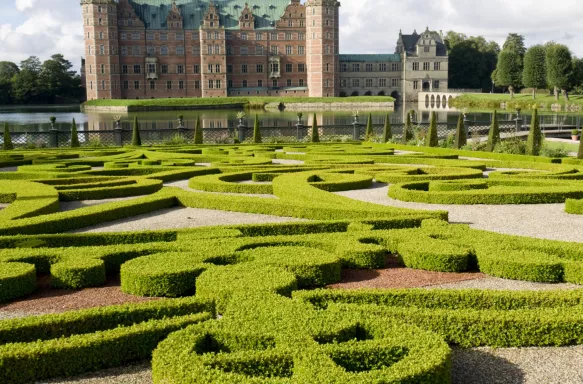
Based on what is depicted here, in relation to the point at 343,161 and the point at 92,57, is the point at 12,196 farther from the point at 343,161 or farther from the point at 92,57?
the point at 92,57

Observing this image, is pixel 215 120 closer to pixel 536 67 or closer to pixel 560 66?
A: pixel 560 66

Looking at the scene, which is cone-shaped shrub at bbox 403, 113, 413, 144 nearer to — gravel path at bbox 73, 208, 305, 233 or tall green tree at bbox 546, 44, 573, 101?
gravel path at bbox 73, 208, 305, 233

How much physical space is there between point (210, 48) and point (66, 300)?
69971 millimetres

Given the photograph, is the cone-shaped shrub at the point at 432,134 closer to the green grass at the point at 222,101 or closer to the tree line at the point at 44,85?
the green grass at the point at 222,101

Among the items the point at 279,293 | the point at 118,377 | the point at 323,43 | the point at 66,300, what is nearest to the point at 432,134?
the point at 279,293

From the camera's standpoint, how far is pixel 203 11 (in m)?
73.8

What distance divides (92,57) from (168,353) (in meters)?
71.0

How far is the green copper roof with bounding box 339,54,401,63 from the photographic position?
256 ft

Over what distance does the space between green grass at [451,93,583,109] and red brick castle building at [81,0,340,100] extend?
47.0 ft

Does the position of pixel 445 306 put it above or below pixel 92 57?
below

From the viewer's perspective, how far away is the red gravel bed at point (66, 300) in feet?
14.4

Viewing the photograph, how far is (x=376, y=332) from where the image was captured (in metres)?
3.48

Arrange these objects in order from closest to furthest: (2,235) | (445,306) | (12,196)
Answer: (445,306) → (2,235) → (12,196)

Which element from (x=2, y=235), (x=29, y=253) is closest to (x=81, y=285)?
(x=29, y=253)
